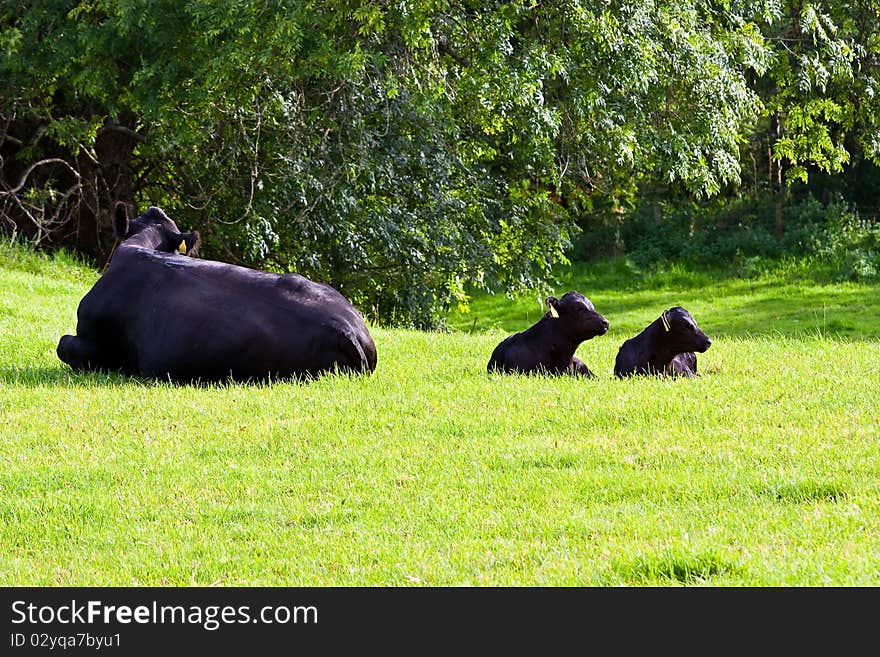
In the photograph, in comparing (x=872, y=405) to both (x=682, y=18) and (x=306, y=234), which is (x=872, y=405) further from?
(x=306, y=234)

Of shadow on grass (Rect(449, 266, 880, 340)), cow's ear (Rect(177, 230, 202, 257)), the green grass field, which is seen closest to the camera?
the green grass field

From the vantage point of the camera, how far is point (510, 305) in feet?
101

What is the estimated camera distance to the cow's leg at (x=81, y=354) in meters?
11.5

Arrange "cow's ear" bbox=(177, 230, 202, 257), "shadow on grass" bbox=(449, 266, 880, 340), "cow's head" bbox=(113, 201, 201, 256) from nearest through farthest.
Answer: "cow's head" bbox=(113, 201, 201, 256)
"cow's ear" bbox=(177, 230, 202, 257)
"shadow on grass" bbox=(449, 266, 880, 340)

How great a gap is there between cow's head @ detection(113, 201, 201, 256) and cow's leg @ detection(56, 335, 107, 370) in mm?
1356

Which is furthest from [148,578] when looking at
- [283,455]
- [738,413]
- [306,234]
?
[306,234]

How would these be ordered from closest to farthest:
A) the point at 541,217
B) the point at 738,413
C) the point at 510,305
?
the point at 738,413
the point at 541,217
the point at 510,305

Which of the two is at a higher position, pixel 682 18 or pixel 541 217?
pixel 682 18

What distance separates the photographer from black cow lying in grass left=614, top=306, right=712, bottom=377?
35.4 feet

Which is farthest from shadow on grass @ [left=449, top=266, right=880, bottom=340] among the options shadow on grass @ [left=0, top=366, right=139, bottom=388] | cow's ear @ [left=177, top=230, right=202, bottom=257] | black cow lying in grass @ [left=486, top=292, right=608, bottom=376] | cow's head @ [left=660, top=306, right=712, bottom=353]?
shadow on grass @ [left=0, top=366, right=139, bottom=388]

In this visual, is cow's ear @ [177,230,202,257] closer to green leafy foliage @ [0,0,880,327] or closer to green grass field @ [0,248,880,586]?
green grass field @ [0,248,880,586]

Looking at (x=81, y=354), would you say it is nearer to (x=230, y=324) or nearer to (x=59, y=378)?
(x=59, y=378)

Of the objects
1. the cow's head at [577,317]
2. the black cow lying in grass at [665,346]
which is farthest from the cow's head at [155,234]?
the black cow lying in grass at [665,346]
